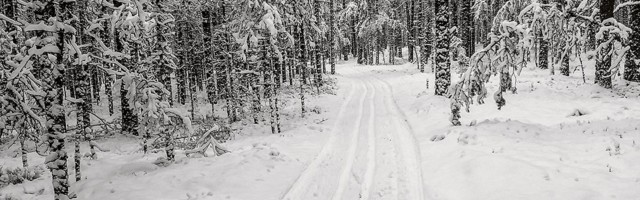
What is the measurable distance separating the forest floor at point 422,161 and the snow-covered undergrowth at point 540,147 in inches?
1.2

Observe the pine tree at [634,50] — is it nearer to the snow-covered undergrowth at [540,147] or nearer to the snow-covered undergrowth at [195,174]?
the snow-covered undergrowth at [540,147]

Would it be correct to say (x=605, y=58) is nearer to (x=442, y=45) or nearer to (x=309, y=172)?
(x=442, y=45)

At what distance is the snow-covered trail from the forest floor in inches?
1.3

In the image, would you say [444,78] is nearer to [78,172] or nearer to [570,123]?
[570,123]

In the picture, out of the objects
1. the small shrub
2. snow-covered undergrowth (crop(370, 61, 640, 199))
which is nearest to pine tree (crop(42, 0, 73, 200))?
the small shrub

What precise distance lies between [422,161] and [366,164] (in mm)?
1689

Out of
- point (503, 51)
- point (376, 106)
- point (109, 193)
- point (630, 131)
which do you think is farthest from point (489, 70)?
point (109, 193)

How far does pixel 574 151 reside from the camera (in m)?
9.97

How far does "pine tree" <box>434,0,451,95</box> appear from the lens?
18.3 m

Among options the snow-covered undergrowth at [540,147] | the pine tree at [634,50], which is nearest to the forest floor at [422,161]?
the snow-covered undergrowth at [540,147]

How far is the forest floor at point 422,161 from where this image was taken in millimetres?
8625

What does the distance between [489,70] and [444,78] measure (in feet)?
22.6

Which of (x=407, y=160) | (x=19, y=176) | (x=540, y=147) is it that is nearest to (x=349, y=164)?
(x=407, y=160)

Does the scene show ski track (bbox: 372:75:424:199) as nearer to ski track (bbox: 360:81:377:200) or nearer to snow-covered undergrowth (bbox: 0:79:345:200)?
ski track (bbox: 360:81:377:200)
